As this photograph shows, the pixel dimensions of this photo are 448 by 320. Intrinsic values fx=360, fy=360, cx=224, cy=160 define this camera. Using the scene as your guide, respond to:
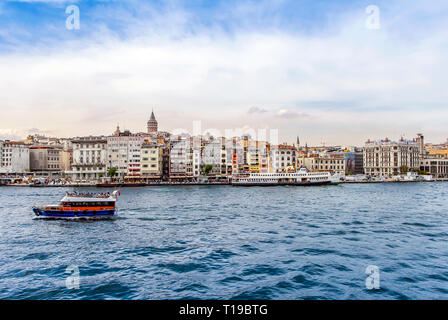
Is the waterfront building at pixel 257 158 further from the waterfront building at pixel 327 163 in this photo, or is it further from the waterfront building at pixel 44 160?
the waterfront building at pixel 44 160

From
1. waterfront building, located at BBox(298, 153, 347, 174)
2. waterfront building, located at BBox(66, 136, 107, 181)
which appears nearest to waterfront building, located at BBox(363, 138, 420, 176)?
waterfront building, located at BBox(298, 153, 347, 174)

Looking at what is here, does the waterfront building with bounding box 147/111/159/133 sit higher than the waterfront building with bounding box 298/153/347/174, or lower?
higher

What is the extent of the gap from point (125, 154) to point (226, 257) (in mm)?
59602

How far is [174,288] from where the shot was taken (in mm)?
8984

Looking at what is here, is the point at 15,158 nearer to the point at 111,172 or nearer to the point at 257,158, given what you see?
the point at 111,172

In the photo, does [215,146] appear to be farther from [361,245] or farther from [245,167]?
[361,245]

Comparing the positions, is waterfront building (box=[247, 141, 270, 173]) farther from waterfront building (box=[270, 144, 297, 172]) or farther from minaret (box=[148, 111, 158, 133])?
minaret (box=[148, 111, 158, 133])

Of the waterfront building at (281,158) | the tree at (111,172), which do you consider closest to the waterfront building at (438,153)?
the waterfront building at (281,158)

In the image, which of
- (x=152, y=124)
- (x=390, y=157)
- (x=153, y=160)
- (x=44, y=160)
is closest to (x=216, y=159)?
(x=153, y=160)

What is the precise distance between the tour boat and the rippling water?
98cm

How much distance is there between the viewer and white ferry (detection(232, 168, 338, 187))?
195ft

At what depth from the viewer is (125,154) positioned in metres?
68.3
